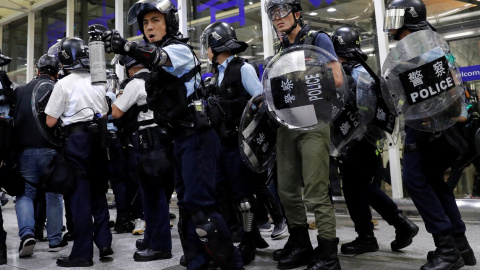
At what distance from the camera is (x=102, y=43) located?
6.43 feet

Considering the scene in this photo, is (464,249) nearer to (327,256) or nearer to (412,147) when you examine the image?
(412,147)

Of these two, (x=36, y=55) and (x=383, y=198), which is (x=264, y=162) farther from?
(x=36, y=55)

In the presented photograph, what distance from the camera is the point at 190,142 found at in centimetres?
217

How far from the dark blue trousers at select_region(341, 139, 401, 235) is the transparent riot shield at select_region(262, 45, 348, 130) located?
741 millimetres

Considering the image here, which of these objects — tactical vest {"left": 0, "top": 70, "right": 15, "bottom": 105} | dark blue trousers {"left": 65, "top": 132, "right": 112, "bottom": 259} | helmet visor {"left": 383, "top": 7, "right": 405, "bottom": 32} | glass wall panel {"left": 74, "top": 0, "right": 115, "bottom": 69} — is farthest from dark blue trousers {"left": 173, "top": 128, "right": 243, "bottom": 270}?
glass wall panel {"left": 74, "top": 0, "right": 115, "bottom": 69}

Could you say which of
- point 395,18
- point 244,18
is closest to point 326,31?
point 244,18

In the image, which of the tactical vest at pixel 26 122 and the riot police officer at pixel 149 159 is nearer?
the riot police officer at pixel 149 159

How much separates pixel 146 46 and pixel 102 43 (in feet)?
0.75

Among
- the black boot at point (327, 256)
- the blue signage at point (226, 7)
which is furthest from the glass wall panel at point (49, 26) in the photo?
the black boot at point (327, 256)

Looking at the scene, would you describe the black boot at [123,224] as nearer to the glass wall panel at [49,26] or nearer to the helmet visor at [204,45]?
the helmet visor at [204,45]

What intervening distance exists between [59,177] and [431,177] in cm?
247

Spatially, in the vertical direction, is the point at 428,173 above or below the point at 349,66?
below

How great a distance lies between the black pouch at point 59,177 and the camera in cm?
293

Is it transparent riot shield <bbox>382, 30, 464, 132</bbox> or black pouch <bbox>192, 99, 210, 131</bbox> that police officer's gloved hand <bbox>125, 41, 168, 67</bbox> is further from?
transparent riot shield <bbox>382, 30, 464, 132</bbox>
